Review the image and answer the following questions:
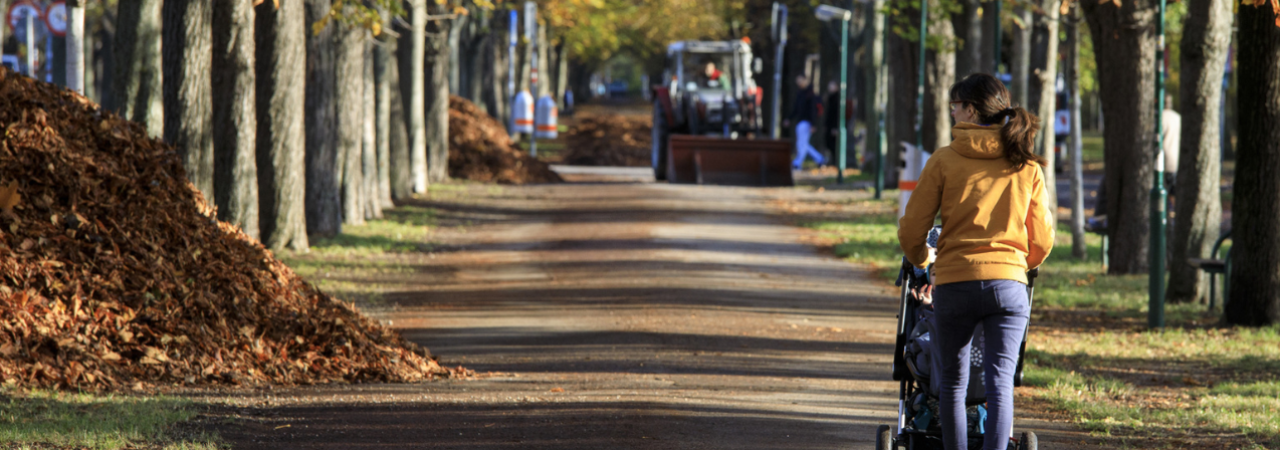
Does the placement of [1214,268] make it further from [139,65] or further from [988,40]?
[988,40]

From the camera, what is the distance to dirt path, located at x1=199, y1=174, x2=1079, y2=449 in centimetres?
681

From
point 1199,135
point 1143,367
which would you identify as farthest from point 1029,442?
point 1199,135

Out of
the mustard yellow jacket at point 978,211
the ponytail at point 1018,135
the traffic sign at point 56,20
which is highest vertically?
the traffic sign at point 56,20

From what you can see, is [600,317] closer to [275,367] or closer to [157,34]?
[275,367]

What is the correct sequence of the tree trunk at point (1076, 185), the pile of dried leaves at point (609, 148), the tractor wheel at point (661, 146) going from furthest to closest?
the pile of dried leaves at point (609, 148) < the tractor wheel at point (661, 146) < the tree trunk at point (1076, 185)

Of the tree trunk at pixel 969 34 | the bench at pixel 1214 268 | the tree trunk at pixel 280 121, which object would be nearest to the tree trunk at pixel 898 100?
the tree trunk at pixel 969 34

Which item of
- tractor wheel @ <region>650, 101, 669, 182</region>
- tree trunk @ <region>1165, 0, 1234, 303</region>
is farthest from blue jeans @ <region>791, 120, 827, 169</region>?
tree trunk @ <region>1165, 0, 1234, 303</region>

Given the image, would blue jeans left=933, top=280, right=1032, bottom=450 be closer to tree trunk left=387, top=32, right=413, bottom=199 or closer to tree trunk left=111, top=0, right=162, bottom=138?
tree trunk left=111, top=0, right=162, bottom=138

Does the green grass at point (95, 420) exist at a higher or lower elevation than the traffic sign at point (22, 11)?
lower

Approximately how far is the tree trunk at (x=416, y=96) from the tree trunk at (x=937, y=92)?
7888 millimetres

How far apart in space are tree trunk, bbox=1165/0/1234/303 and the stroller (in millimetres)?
7094

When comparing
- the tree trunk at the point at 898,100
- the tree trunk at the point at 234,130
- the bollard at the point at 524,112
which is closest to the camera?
the tree trunk at the point at 234,130

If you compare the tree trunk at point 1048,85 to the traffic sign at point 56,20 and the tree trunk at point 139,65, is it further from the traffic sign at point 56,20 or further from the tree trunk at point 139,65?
the traffic sign at point 56,20

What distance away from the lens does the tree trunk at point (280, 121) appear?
14.5 meters
